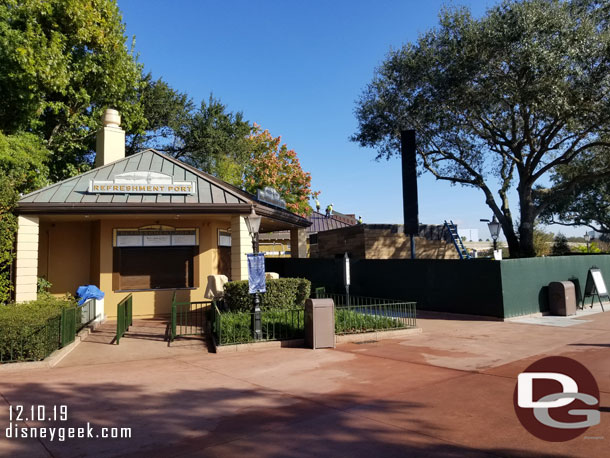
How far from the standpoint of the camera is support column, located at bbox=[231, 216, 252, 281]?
13977 millimetres

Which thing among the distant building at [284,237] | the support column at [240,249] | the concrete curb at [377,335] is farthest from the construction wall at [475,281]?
the distant building at [284,237]

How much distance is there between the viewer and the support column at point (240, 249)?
13977mm

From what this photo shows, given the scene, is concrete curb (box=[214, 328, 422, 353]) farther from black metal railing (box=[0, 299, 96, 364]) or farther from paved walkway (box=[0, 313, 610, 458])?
black metal railing (box=[0, 299, 96, 364])

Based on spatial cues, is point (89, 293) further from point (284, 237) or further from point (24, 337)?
point (284, 237)

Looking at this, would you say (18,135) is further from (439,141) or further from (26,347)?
(439,141)

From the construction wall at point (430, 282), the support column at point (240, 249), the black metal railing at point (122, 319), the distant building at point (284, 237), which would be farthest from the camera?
the distant building at point (284, 237)

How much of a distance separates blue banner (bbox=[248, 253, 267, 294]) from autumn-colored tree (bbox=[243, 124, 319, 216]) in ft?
83.1

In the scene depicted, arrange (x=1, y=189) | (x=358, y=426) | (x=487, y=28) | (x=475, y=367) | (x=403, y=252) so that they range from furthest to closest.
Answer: (x=403, y=252) < (x=487, y=28) < (x=1, y=189) < (x=475, y=367) < (x=358, y=426)

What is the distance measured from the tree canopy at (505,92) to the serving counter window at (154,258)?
14201 millimetres

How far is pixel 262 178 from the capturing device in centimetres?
3619

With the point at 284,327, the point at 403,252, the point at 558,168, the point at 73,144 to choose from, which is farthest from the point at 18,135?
the point at 558,168

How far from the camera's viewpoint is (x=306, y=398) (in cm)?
639

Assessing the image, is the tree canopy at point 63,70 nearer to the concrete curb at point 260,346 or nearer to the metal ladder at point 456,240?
the concrete curb at point 260,346

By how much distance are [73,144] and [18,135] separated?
194 inches
